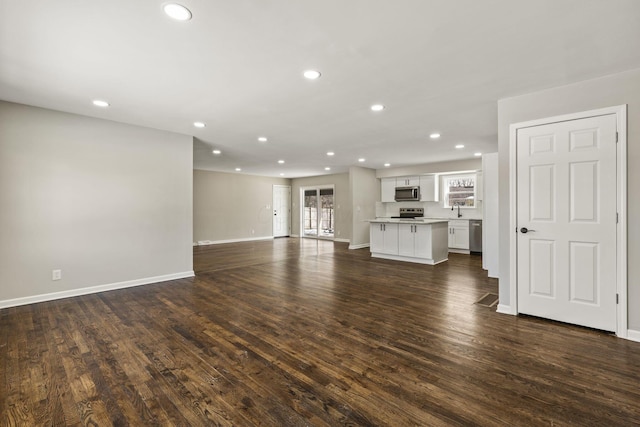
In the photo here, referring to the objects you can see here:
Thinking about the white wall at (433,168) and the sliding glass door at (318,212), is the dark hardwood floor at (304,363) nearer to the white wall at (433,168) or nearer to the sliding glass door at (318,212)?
the white wall at (433,168)

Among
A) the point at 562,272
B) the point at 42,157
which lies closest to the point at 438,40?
the point at 562,272

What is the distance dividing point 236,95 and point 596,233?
3953 millimetres

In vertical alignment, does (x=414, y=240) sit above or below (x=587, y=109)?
below

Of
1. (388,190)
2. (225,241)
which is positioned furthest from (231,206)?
(388,190)

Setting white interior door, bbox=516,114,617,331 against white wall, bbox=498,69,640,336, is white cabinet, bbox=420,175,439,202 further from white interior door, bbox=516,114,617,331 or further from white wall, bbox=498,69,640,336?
white interior door, bbox=516,114,617,331

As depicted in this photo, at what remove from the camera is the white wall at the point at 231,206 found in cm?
953

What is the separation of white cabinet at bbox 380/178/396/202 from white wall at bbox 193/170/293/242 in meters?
4.20

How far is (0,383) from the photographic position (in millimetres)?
2020

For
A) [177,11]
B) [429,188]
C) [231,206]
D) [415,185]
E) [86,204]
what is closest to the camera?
[177,11]

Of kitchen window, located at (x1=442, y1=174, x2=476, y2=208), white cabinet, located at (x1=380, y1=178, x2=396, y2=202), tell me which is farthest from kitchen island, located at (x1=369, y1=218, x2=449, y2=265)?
white cabinet, located at (x1=380, y1=178, x2=396, y2=202)

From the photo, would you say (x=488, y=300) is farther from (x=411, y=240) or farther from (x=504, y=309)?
(x=411, y=240)

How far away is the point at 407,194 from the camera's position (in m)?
8.95

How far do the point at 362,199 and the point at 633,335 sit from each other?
672 centimetres

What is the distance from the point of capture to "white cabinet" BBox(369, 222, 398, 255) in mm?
6824
